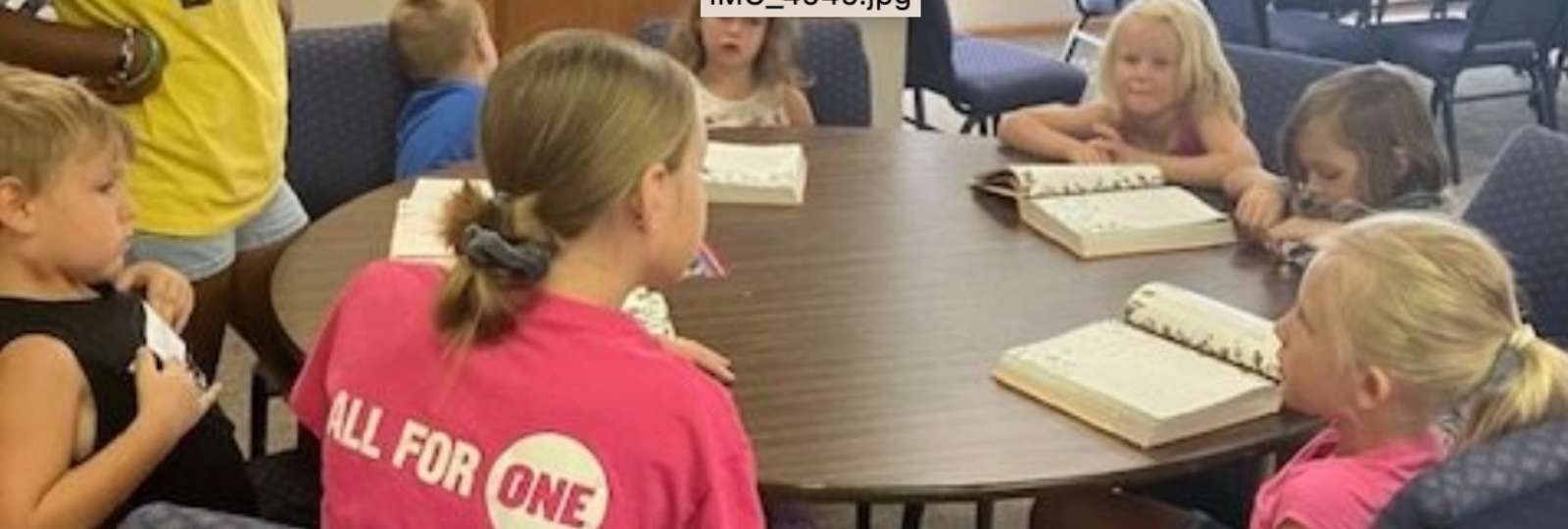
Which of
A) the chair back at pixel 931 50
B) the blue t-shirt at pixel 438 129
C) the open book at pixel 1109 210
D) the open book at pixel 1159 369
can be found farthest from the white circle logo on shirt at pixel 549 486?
the chair back at pixel 931 50

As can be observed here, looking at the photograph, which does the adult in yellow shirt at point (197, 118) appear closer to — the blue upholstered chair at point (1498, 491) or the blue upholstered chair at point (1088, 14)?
the blue upholstered chair at point (1498, 491)

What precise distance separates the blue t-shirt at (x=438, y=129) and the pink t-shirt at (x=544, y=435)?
1.49 meters

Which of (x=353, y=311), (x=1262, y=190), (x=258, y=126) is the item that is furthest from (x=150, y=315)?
(x=1262, y=190)

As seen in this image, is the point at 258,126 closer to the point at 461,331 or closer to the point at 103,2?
the point at 103,2

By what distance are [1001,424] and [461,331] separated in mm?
616

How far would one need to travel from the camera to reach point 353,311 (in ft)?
5.11

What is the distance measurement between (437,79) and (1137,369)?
1.52 m

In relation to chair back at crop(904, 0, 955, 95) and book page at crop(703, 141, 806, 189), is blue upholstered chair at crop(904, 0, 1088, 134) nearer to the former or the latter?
chair back at crop(904, 0, 955, 95)

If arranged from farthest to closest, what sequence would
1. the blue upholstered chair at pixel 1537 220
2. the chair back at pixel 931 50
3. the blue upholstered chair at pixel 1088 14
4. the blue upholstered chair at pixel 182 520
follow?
the blue upholstered chair at pixel 1088 14 → the chair back at pixel 931 50 → the blue upholstered chair at pixel 1537 220 → the blue upholstered chair at pixel 182 520

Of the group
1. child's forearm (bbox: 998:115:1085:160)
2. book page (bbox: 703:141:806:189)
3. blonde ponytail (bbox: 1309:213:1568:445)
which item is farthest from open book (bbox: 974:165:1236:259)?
blonde ponytail (bbox: 1309:213:1568:445)

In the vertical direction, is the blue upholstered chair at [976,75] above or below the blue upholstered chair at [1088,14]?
above

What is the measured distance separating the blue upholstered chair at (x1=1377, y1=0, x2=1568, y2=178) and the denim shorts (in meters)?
3.70

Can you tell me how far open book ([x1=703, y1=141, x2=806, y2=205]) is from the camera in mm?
2576

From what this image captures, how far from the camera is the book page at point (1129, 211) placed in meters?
2.40
